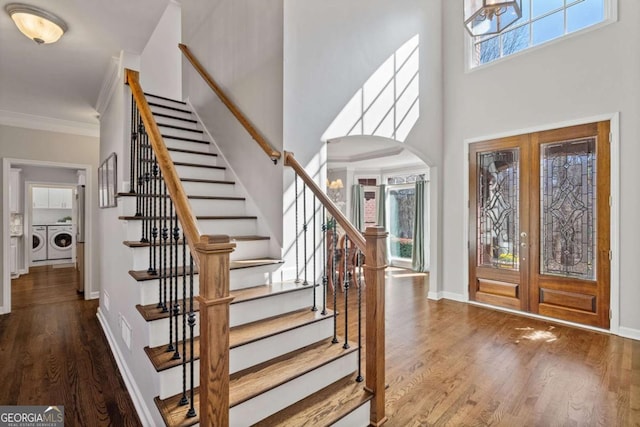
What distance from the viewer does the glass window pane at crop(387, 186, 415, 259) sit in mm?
8023

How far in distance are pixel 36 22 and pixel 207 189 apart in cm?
179

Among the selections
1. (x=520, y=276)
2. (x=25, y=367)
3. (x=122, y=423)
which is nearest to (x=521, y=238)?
(x=520, y=276)

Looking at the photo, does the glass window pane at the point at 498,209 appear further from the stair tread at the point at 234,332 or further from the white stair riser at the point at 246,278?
the white stair riser at the point at 246,278

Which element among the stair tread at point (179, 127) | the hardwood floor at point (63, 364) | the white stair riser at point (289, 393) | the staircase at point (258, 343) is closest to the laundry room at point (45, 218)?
the hardwood floor at point (63, 364)

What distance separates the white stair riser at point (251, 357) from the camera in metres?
1.73

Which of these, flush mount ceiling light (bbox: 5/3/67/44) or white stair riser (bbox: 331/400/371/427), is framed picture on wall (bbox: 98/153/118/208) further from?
white stair riser (bbox: 331/400/371/427)

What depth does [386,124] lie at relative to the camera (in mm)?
4008

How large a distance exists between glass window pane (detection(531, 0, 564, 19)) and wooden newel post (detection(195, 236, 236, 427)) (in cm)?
495

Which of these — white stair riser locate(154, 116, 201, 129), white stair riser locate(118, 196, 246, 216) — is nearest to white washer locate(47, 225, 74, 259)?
white stair riser locate(154, 116, 201, 129)

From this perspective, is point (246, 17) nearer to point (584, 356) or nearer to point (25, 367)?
point (25, 367)

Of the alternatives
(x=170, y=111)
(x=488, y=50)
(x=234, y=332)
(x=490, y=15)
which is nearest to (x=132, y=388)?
(x=234, y=332)

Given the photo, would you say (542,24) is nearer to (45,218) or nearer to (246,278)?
(246,278)

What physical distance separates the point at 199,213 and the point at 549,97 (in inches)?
167

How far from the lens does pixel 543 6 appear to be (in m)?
4.09
